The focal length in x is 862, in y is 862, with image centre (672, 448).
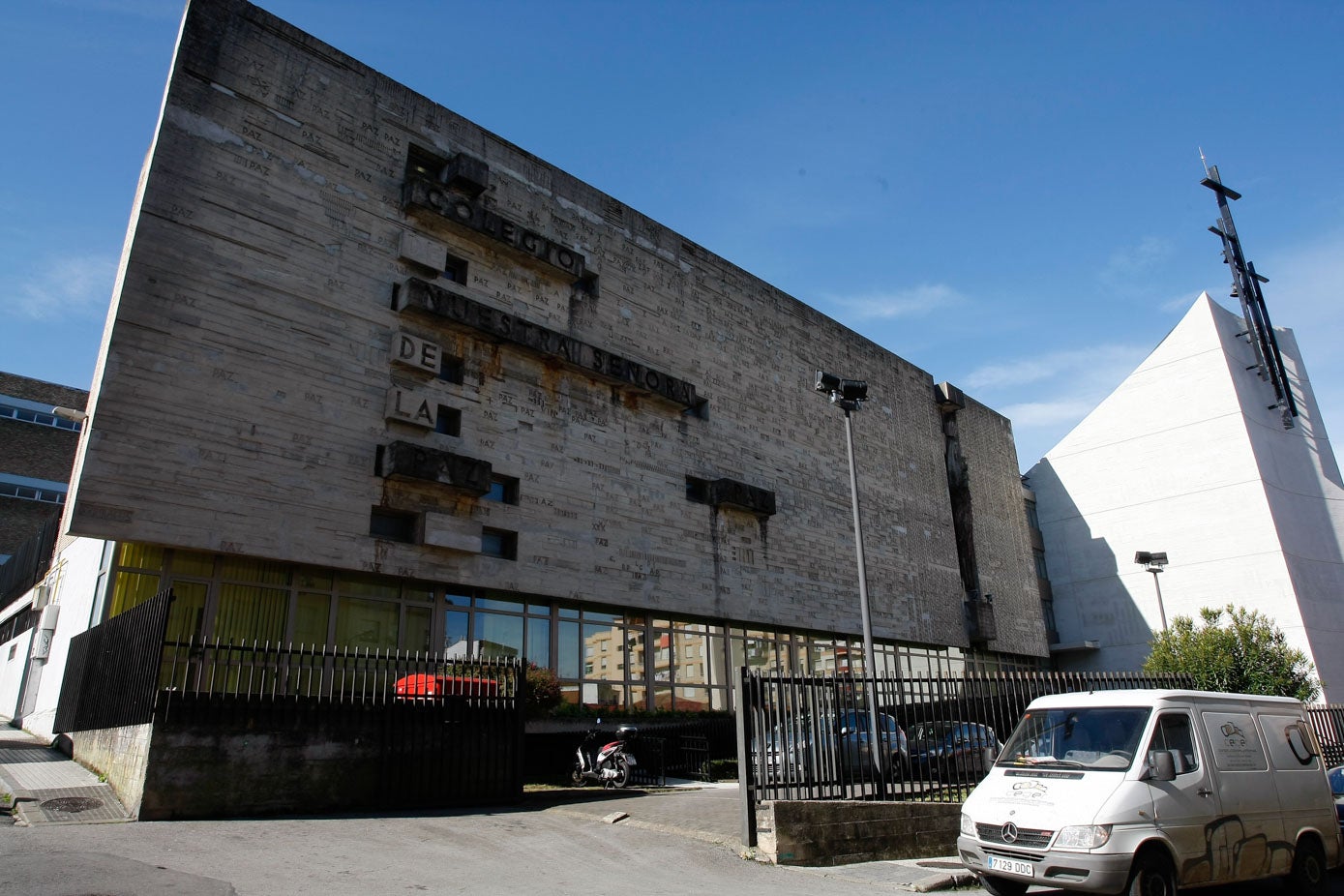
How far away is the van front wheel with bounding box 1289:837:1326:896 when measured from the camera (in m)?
8.65

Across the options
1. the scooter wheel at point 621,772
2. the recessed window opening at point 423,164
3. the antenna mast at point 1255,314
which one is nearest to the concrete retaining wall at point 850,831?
the scooter wheel at point 621,772

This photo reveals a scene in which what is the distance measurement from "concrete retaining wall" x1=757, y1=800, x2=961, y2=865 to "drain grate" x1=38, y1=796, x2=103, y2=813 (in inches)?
312

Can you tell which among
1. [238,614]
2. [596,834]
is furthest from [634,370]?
[596,834]

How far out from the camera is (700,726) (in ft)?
71.4

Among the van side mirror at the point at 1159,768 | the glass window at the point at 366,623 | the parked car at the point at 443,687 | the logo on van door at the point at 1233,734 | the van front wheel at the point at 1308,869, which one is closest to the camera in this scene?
the van side mirror at the point at 1159,768

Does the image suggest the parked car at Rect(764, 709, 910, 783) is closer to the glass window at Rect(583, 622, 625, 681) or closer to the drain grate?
the drain grate

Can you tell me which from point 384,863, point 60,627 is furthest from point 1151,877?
point 60,627

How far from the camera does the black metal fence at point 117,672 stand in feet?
36.2

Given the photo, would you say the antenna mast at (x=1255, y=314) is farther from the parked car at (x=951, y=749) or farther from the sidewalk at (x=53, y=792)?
the sidewalk at (x=53, y=792)

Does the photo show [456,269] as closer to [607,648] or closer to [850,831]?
[607,648]

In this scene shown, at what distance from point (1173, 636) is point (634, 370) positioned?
2174cm

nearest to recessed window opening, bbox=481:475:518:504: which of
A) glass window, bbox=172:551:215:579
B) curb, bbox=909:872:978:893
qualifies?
glass window, bbox=172:551:215:579

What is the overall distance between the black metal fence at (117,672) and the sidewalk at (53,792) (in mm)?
709

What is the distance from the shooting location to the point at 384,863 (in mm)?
8453
